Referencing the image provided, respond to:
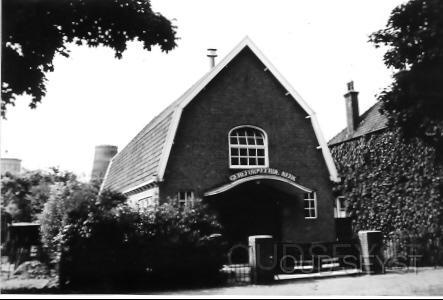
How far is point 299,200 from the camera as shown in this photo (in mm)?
14273

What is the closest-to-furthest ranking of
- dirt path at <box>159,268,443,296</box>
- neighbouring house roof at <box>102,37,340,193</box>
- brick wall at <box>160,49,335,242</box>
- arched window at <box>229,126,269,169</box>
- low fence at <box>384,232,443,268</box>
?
dirt path at <box>159,268,443,296</box> < low fence at <box>384,232,443,268</box> < neighbouring house roof at <box>102,37,340,193</box> < brick wall at <box>160,49,335,242</box> < arched window at <box>229,126,269,169</box>

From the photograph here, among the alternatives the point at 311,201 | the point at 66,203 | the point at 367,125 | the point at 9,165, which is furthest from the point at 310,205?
the point at 9,165

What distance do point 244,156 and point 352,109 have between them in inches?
260

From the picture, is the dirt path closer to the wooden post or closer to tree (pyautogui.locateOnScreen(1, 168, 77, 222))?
the wooden post

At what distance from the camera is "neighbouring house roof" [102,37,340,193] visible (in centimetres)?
1266

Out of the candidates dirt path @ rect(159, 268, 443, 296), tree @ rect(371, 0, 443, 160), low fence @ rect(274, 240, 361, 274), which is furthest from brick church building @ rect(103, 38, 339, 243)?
tree @ rect(371, 0, 443, 160)

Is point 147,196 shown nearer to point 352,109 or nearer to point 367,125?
point 367,125

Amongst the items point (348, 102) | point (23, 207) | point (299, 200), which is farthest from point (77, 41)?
point (348, 102)

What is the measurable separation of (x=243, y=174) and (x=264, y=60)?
4.03m

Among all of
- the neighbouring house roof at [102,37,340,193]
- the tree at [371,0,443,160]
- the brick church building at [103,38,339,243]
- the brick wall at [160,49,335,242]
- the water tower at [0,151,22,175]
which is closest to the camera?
the water tower at [0,151,22,175]

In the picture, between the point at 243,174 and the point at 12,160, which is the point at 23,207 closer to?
the point at 12,160

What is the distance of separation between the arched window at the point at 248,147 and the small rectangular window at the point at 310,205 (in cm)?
191

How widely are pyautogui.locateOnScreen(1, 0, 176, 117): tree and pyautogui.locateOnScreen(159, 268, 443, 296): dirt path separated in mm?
4535

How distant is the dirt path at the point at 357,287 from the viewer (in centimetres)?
799
